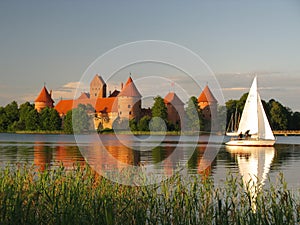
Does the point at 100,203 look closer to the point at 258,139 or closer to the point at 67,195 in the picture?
the point at 67,195

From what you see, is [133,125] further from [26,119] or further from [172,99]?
[26,119]

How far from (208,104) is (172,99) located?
9.07 m

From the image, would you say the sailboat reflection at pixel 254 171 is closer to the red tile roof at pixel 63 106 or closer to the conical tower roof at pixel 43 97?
the conical tower roof at pixel 43 97

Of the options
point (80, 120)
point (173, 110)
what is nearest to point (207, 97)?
point (173, 110)

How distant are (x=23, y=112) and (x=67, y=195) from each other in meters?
100

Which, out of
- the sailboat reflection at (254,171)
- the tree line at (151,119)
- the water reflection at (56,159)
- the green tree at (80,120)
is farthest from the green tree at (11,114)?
the sailboat reflection at (254,171)

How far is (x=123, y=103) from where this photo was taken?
3711 inches

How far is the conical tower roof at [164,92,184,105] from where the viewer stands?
291 ft

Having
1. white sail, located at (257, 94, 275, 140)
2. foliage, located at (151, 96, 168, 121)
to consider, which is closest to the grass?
white sail, located at (257, 94, 275, 140)

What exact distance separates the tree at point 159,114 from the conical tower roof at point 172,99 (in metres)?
1.95

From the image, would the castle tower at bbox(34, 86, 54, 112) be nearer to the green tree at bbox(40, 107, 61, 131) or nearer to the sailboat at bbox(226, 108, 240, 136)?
the green tree at bbox(40, 107, 61, 131)

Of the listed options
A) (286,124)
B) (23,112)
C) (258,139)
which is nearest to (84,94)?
(23,112)

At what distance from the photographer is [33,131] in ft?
330

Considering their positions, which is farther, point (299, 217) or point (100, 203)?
point (299, 217)
